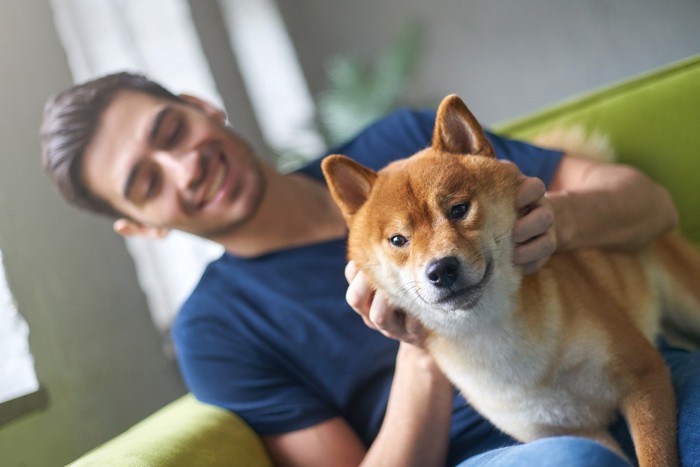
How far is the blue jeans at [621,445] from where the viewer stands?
2.28 ft

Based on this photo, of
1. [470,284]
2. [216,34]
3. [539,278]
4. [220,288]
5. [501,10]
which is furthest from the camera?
[216,34]

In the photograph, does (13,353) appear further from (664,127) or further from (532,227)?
(664,127)

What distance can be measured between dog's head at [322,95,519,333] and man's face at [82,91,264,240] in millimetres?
545

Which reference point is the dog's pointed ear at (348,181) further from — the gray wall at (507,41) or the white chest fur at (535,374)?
the gray wall at (507,41)

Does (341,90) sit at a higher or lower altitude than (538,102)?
higher

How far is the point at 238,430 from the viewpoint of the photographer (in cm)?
131

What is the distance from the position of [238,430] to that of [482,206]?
716 millimetres

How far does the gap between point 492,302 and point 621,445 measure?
13.0 inches

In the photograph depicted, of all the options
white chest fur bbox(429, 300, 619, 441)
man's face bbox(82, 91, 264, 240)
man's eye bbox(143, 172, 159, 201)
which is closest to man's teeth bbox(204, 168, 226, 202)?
man's face bbox(82, 91, 264, 240)

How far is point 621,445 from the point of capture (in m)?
1.02

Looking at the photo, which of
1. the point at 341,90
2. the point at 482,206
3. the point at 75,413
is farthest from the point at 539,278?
the point at 341,90

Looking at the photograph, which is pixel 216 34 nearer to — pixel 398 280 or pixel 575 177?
pixel 575 177

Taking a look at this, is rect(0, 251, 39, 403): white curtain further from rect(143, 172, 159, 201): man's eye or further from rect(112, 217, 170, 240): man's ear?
rect(143, 172, 159, 201): man's eye

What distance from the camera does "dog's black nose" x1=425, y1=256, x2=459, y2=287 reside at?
85cm
